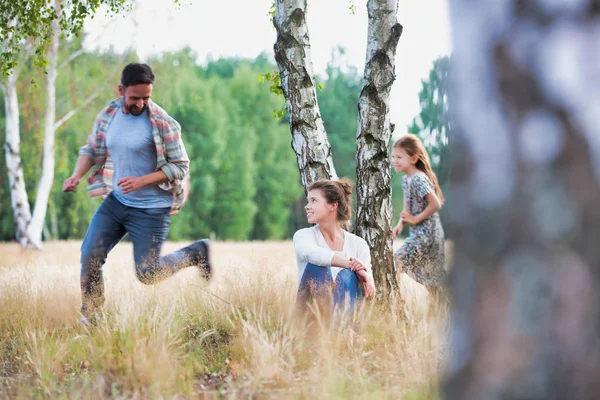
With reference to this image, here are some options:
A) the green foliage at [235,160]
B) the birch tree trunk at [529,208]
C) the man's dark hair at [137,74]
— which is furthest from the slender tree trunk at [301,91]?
the green foliage at [235,160]

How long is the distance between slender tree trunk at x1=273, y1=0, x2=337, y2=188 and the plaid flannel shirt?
92 centimetres

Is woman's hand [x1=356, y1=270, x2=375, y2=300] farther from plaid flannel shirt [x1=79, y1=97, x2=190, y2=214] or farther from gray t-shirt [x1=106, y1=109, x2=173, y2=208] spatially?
gray t-shirt [x1=106, y1=109, x2=173, y2=208]

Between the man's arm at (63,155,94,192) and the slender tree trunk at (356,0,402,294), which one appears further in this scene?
the slender tree trunk at (356,0,402,294)

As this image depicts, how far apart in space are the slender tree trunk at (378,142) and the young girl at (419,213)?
0.36 metres

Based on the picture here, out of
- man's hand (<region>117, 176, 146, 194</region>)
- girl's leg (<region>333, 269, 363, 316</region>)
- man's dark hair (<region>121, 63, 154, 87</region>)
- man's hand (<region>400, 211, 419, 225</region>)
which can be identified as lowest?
girl's leg (<region>333, 269, 363, 316</region>)

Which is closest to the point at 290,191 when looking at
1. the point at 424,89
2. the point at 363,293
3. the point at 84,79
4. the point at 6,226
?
A: the point at 424,89

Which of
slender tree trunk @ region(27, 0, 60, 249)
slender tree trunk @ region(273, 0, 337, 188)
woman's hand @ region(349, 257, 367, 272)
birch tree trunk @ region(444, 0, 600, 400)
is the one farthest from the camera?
slender tree trunk @ region(27, 0, 60, 249)

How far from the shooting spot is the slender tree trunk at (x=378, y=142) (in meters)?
5.50

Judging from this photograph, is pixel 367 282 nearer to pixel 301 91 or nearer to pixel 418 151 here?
pixel 301 91

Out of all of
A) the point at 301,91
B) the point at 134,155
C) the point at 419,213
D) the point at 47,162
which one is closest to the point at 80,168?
the point at 134,155

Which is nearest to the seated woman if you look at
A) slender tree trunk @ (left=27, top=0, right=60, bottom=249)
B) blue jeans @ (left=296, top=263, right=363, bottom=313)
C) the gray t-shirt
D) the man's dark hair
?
blue jeans @ (left=296, top=263, right=363, bottom=313)

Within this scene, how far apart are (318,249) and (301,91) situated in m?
1.56

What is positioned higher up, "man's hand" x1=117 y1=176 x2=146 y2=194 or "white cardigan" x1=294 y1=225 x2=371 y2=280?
"man's hand" x1=117 y1=176 x2=146 y2=194

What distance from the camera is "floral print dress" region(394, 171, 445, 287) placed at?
5.81 m
